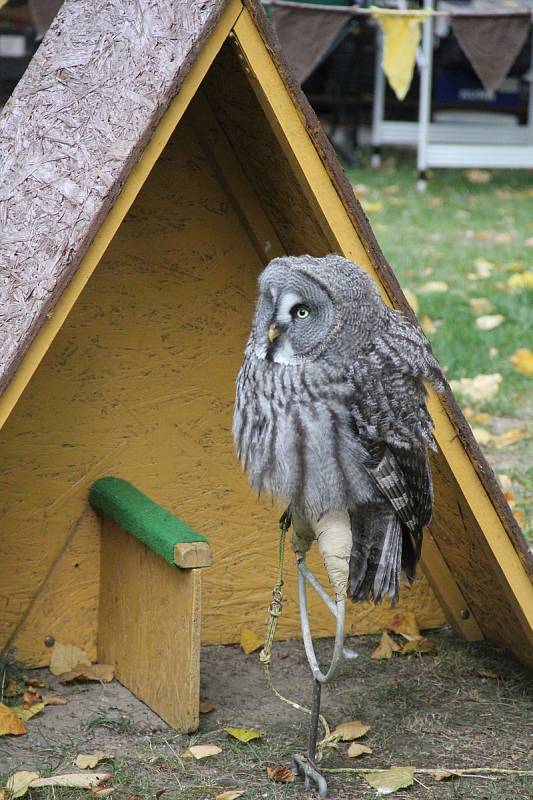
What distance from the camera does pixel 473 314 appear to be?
627cm

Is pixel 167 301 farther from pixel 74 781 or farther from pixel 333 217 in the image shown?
pixel 74 781

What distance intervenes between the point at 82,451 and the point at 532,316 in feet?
11.2

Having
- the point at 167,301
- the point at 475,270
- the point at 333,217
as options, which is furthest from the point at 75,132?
the point at 475,270

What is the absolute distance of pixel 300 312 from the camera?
2520mm

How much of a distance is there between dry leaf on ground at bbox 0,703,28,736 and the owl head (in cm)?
118

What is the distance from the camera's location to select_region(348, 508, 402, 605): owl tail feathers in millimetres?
2777

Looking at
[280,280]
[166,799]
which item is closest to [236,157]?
[280,280]

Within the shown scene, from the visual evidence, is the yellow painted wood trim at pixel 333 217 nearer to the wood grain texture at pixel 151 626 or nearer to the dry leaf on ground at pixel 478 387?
the wood grain texture at pixel 151 626

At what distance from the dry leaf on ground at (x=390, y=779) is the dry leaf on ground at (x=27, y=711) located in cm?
88

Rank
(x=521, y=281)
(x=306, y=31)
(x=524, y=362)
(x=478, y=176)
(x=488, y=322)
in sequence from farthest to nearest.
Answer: (x=478, y=176) < (x=306, y=31) < (x=521, y=281) < (x=488, y=322) < (x=524, y=362)

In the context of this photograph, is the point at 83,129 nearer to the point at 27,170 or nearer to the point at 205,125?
the point at 27,170

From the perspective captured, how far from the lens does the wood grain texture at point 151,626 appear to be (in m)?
2.94

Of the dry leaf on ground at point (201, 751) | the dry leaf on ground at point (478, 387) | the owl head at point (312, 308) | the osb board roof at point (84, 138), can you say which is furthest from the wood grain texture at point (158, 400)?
the dry leaf on ground at point (478, 387)

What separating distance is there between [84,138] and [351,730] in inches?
63.8
